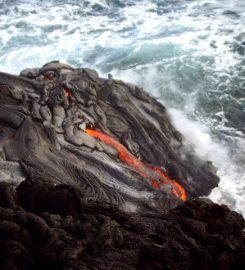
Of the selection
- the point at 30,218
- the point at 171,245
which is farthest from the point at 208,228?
the point at 30,218

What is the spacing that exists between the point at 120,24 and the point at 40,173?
18921mm

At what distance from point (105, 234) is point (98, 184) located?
163 inches

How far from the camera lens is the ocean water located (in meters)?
18.1

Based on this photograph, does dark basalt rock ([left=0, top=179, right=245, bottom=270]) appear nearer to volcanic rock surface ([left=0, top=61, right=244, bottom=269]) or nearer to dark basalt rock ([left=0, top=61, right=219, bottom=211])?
volcanic rock surface ([left=0, top=61, right=244, bottom=269])

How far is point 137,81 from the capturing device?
878 inches

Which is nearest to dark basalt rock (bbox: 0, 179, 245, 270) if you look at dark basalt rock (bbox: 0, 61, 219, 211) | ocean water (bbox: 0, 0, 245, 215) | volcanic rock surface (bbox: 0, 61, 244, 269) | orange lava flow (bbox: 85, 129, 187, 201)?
volcanic rock surface (bbox: 0, 61, 244, 269)

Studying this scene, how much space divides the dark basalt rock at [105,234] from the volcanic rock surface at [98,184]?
0.02 metres

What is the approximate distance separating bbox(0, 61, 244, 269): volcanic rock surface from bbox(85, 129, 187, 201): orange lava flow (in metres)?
0.05

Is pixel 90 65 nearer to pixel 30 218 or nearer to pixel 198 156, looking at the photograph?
pixel 198 156

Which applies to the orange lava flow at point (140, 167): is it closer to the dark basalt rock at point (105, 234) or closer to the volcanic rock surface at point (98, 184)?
the volcanic rock surface at point (98, 184)

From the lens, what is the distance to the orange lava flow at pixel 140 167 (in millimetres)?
13641

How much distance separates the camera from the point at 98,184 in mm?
12125

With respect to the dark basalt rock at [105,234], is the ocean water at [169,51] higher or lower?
lower

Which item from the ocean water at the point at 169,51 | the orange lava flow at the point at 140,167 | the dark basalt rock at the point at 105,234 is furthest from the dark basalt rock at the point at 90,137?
the ocean water at the point at 169,51
